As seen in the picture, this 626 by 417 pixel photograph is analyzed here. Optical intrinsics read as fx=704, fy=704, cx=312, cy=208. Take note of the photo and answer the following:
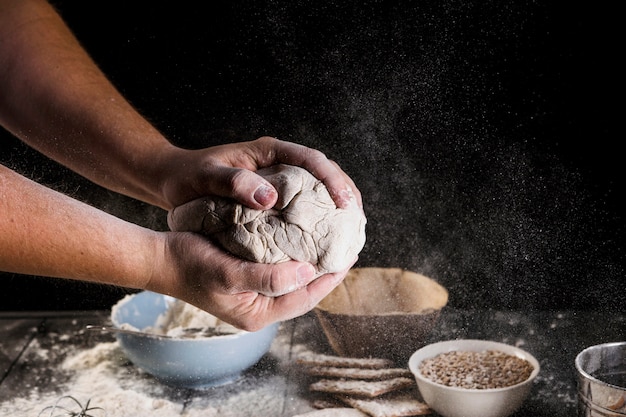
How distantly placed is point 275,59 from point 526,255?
0.79m

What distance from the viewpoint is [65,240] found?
109 cm

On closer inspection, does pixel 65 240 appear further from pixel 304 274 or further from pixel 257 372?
pixel 257 372

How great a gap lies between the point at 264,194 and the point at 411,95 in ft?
1.47

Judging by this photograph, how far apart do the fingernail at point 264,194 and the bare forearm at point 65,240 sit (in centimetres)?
19

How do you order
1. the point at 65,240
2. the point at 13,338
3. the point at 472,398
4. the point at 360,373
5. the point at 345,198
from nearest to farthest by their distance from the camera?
the point at 65,240 < the point at 345,198 < the point at 472,398 < the point at 360,373 < the point at 13,338

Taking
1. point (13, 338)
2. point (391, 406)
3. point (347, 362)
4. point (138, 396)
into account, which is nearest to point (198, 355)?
point (138, 396)

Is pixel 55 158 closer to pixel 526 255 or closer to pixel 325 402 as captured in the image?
pixel 325 402

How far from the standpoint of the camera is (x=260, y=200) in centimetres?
123

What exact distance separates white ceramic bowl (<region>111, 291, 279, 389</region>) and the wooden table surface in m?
0.05

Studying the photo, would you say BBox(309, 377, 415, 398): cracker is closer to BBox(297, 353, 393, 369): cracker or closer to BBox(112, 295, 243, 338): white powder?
BBox(297, 353, 393, 369): cracker

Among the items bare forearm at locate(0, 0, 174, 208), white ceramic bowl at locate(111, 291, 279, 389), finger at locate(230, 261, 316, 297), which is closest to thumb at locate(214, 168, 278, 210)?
finger at locate(230, 261, 316, 297)

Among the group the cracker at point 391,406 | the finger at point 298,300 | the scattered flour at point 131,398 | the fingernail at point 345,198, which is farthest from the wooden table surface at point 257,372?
the fingernail at point 345,198

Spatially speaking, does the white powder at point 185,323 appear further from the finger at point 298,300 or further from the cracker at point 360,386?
the finger at point 298,300

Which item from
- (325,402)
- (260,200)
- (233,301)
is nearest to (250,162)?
(260,200)
